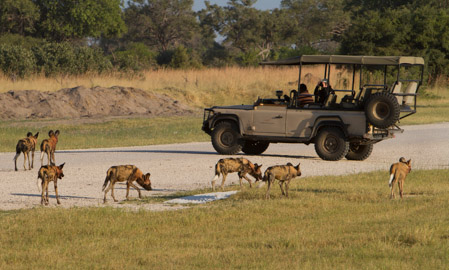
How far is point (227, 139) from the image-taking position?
2147 cm

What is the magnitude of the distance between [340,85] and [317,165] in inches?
1191

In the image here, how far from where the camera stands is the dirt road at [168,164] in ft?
48.0

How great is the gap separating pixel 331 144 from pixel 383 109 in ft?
5.31

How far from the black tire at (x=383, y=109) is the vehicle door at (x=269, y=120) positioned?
2.23 meters

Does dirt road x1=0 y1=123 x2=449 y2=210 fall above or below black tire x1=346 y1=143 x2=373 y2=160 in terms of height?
below

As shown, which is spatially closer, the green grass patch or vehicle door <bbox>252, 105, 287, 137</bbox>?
vehicle door <bbox>252, 105, 287, 137</bbox>

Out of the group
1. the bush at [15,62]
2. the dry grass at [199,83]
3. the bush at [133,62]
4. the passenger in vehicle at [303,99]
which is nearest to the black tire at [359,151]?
the passenger in vehicle at [303,99]

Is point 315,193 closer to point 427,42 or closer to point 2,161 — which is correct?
point 2,161

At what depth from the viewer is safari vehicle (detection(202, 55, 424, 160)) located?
1973 centimetres

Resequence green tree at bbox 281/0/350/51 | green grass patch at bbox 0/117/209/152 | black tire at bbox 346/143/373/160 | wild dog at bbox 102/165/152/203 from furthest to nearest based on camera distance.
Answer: green tree at bbox 281/0/350/51 → green grass patch at bbox 0/117/209/152 → black tire at bbox 346/143/373/160 → wild dog at bbox 102/165/152/203

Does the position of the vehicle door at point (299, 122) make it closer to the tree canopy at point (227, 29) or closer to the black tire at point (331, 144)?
the black tire at point (331, 144)

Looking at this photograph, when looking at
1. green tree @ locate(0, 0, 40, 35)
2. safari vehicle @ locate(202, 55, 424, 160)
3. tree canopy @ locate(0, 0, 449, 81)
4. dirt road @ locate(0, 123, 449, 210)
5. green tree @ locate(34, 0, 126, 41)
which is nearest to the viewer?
dirt road @ locate(0, 123, 449, 210)

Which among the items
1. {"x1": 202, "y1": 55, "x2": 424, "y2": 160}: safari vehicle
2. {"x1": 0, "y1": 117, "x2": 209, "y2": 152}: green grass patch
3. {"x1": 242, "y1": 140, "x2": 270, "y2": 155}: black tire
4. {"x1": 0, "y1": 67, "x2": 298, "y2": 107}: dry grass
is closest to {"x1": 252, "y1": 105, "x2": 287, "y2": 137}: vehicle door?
{"x1": 202, "y1": 55, "x2": 424, "y2": 160}: safari vehicle

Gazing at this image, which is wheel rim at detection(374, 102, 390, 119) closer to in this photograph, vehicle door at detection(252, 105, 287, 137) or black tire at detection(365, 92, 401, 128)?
black tire at detection(365, 92, 401, 128)
